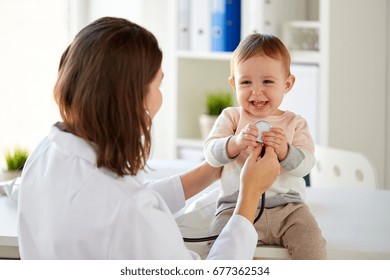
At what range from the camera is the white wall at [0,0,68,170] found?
2.53m

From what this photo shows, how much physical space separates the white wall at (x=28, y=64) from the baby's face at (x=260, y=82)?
1.60 m

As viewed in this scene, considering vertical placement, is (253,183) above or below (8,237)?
above

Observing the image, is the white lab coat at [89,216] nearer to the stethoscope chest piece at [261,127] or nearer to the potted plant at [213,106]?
the stethoscope chest piece at [261,127]

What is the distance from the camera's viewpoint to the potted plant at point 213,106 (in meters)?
2.57

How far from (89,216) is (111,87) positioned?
6.1 inches

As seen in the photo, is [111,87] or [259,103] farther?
[259,103]

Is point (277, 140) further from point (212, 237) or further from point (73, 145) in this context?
point (73, 145)

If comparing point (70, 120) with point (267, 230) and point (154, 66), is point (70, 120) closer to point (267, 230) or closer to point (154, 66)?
point (154, 66)

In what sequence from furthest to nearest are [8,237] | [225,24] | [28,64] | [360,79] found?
[28,64]
[225,24]
[360,79]
[8,237]

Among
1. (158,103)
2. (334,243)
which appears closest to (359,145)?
(334,243)

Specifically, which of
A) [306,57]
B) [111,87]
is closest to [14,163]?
[111,87]

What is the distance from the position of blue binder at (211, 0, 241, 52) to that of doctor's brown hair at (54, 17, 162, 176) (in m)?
1.56

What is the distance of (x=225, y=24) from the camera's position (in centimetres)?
246

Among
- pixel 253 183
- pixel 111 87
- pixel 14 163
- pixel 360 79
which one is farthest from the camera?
pixel 360 79
